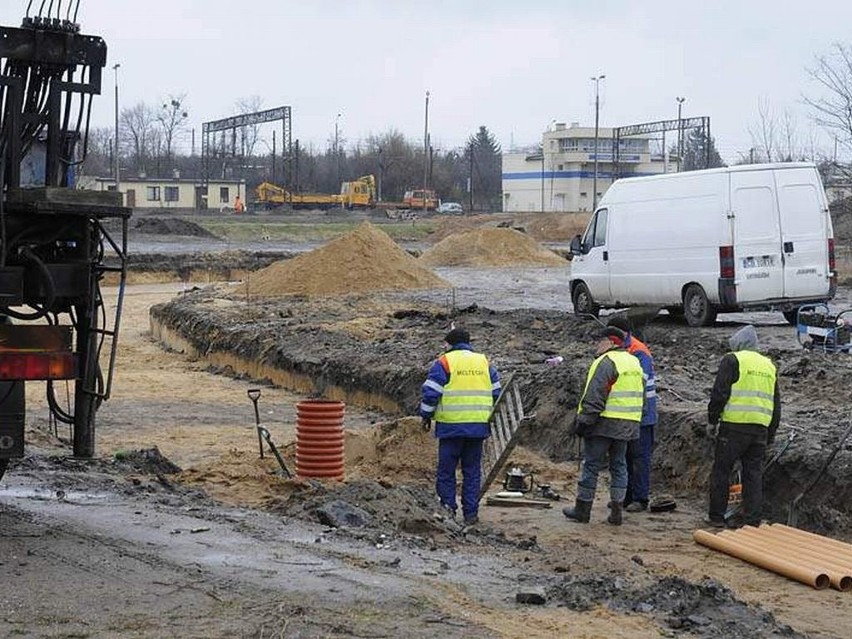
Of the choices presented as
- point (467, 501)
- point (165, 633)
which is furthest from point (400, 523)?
point (165, 633)

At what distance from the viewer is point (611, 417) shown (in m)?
11.1

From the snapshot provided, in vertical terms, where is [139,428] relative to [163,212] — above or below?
below

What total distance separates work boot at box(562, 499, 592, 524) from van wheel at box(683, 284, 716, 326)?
32.2 ft

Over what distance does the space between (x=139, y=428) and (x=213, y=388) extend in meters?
4.96

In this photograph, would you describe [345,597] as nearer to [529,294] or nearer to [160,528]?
[160,528]

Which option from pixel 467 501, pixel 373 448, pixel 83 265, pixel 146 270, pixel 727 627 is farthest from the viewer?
pixel 146 270

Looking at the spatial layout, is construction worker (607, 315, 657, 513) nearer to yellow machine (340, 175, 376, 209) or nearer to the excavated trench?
the excavated trench

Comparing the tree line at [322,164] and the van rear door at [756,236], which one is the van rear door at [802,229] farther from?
the tree line at [322,164]

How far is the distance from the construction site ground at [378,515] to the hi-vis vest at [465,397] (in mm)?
749

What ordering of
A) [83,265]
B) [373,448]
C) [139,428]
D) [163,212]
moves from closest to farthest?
[83,265]
[373,448]
[139,428]
[163,212]

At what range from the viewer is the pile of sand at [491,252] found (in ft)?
168

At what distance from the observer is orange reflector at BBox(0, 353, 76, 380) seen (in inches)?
316

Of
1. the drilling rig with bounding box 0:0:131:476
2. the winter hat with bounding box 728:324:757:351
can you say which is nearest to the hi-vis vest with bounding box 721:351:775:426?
the winter hat with bounding box 728:324:757:351

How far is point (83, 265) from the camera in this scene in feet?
28.5
